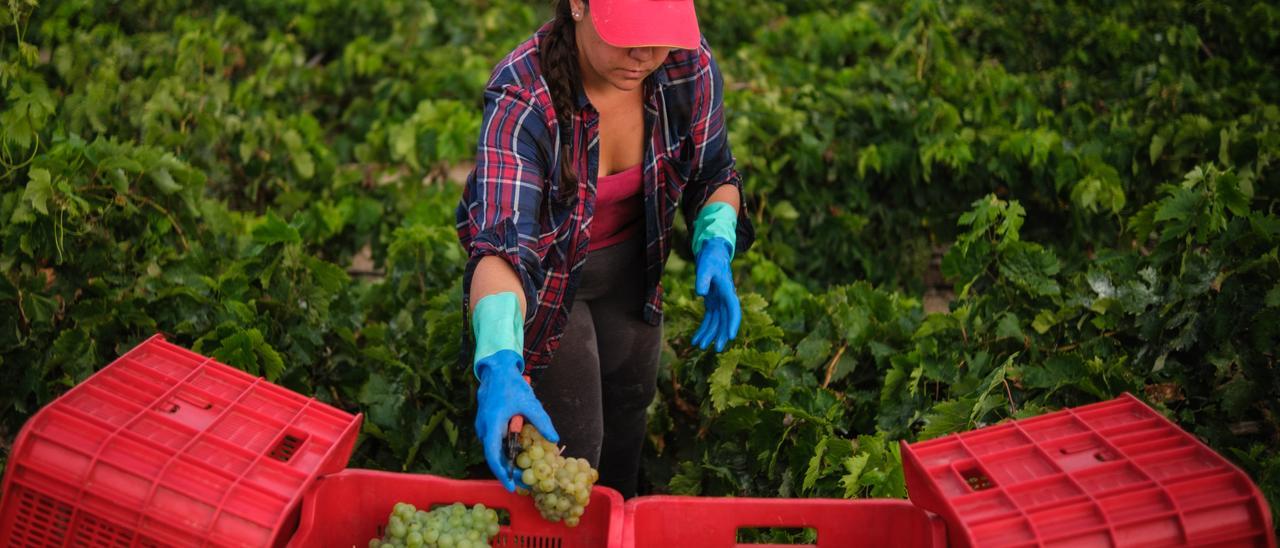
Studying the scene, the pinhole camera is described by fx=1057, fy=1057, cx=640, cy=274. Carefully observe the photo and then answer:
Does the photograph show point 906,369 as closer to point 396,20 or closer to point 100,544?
point 100,544

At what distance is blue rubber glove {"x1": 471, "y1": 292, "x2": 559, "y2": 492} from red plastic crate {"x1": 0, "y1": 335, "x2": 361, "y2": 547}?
12.3 inches

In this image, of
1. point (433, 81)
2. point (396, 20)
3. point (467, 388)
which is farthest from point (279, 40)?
point (467, 388)

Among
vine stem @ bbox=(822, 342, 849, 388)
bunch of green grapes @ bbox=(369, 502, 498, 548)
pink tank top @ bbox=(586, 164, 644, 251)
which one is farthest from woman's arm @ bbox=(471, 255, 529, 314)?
vine stem @ bbox=(822, 342, 849, 388)

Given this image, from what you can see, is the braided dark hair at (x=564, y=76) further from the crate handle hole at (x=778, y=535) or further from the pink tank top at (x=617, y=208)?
the crate handle hole at (x=778, y=535)

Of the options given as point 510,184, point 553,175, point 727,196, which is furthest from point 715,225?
point 510,184

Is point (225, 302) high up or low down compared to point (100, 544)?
down

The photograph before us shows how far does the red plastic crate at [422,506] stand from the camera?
2.03 m

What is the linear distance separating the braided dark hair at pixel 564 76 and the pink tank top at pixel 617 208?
9 centimetres

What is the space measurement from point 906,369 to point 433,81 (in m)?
3.00

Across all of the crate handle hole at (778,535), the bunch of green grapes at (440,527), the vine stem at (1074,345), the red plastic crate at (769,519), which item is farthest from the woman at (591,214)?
the vine stem at (1074,345)

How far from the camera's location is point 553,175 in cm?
215

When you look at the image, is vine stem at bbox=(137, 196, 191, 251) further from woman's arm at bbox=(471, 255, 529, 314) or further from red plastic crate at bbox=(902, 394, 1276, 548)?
red plastic crate at bbox=(902, 394, 1276, 548)

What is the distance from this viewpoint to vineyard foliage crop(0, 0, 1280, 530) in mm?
2783

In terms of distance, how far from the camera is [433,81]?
5.14m
